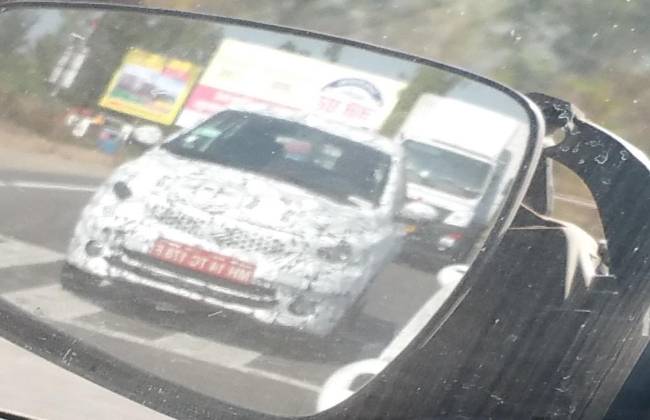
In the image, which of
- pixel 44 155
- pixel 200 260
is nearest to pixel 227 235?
pixel 200 260

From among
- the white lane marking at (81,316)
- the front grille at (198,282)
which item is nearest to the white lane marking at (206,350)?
the white lane marking at (81,316)

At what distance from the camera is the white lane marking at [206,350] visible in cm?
258

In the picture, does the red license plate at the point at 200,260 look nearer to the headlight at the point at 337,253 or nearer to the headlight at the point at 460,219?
the headlight at the point at 337,253

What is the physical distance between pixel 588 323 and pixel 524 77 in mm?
542

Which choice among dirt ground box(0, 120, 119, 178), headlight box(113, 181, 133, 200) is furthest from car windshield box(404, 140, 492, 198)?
dirt ground box(0, 120, 119, 178)

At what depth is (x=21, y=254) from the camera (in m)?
2.93

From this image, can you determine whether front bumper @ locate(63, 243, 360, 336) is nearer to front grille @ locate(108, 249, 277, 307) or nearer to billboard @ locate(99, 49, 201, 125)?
front grille @ locate(108, 249, 277, 307)

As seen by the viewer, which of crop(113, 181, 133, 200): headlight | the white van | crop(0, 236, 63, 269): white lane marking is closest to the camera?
the white van

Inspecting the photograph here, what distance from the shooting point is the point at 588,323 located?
2.52 m

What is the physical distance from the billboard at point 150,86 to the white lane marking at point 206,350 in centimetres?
52

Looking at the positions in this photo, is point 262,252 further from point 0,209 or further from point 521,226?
point 0,209

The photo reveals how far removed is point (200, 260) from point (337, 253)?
30 centimetres

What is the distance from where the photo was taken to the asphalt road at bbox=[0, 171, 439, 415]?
251cm

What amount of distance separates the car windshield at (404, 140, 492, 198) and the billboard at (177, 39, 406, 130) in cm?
11
